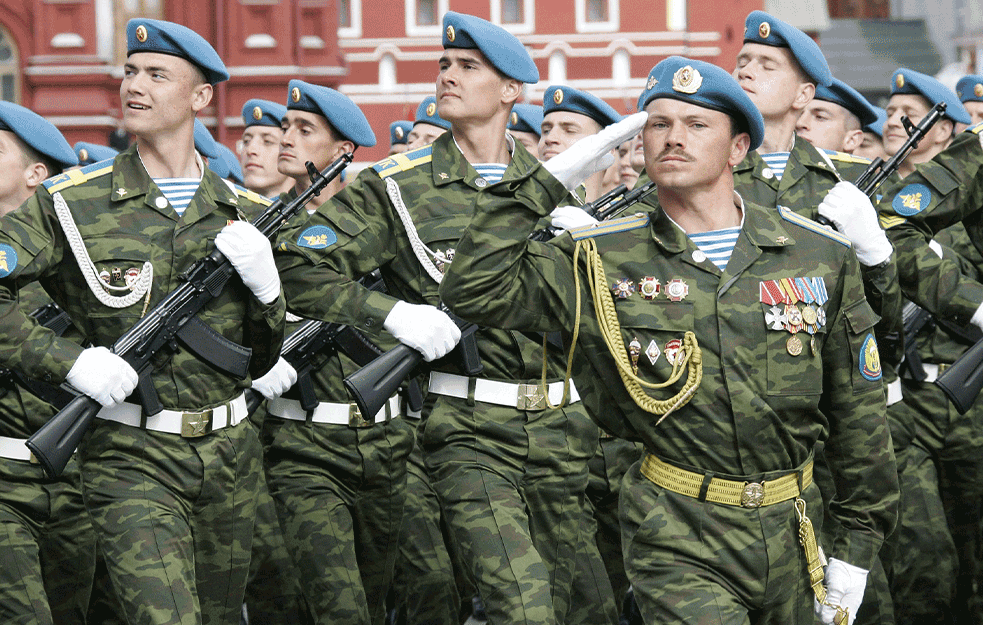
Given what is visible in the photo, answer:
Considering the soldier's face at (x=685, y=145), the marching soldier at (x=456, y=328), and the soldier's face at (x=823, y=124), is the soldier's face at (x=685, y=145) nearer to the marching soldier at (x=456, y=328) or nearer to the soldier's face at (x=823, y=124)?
the marching soldier at (x=456, y=328)

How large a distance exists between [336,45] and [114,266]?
20.3 meters

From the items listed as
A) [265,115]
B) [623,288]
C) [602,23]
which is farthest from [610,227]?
[602,23]

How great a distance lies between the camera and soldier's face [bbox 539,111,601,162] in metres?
7.81

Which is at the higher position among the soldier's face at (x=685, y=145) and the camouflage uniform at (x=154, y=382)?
the soldier's face at (x=685, y=145)

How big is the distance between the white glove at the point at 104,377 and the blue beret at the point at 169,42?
48.7 inches

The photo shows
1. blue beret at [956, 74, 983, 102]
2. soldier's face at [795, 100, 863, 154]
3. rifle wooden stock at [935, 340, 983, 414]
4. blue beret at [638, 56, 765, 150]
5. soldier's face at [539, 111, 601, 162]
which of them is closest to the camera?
blue beret at [638, 56, 765, 150]

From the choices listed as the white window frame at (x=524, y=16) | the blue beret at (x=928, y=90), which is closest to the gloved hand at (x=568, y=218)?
the blue beret at (x=928, y=90)

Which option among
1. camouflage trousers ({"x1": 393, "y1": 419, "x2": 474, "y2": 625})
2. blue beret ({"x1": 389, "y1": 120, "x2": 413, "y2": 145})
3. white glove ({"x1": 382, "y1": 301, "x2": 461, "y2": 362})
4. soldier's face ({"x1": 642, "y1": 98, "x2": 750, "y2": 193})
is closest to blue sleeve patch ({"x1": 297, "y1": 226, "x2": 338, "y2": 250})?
white glove ({"x1": 382, "y1": 301, "x2": 461, "y2": 362})

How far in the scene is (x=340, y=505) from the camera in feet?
20.4

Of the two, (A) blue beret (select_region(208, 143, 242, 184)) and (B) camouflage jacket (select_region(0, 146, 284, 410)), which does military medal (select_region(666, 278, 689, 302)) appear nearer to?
(B) camouflage jacket (select_region(0, 146, 284, 410))

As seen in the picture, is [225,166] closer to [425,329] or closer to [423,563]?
[423,563]

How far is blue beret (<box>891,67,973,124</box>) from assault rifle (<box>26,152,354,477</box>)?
431 cm

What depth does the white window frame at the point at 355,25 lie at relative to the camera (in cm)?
2992

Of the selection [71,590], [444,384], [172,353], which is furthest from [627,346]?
[71,590]
